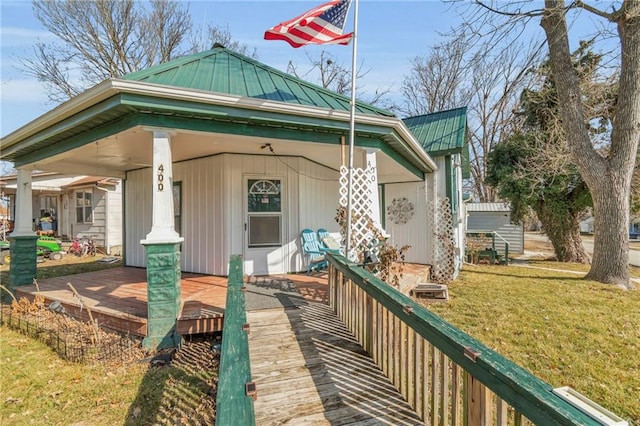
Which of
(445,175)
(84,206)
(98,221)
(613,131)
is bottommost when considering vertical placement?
(98,221)

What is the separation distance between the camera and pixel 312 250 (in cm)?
658

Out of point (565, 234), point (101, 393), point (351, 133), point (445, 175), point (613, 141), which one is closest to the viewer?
point (101, 393)

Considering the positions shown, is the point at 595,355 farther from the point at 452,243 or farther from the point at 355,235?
the point at 452,243

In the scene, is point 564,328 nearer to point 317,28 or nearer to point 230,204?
point 317,28

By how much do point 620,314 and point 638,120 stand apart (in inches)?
207

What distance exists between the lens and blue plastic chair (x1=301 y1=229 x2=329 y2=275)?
6.58m

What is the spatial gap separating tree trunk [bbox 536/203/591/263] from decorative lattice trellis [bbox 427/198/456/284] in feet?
22.2

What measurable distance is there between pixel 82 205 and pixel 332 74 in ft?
47.3

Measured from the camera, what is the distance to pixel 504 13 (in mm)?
8555

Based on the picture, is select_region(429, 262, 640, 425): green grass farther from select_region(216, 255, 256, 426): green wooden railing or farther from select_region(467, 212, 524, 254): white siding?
select_region(467, 212, 524, 254): white siding

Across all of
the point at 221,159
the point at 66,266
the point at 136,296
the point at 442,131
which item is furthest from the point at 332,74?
the point at 136,296

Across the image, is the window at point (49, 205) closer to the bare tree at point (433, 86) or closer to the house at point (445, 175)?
the house at point (445, 175)

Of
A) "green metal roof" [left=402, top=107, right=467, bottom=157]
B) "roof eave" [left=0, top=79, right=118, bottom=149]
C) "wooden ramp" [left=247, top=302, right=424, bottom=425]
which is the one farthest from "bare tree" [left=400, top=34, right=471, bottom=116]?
"wooden ramp" [left=247, top=302, right=424, bottom=425]

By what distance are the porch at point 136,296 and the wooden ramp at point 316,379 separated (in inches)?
29.8
